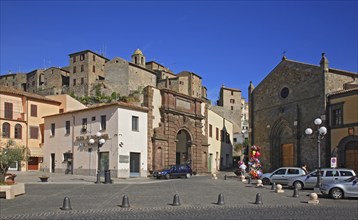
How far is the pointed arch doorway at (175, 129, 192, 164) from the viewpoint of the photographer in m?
47.3

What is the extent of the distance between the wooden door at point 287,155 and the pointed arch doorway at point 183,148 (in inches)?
418

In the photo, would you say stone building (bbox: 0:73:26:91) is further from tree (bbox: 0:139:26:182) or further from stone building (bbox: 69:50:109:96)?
tree (bbox: 0:139:26:182)

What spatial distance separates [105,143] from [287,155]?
19275 mm

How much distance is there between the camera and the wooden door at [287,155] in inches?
1663

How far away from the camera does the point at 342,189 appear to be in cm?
2016

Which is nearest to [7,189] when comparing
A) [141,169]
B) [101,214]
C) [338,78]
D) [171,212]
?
[101,214]

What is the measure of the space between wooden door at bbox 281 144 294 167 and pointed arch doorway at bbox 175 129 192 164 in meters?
10.6

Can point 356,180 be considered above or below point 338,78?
below

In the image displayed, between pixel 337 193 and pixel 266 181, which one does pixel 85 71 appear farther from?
pixel 337 193

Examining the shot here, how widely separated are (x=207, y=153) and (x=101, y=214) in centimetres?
3734

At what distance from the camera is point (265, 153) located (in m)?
45.5

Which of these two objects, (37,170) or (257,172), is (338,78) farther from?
(37,170)

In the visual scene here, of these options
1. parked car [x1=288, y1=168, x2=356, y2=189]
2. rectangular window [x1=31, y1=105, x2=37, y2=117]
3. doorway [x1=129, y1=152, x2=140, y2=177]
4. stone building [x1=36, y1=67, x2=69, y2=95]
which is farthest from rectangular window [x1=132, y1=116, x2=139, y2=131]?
stone building [x1=36, y1=67, x2=69, y2=95]

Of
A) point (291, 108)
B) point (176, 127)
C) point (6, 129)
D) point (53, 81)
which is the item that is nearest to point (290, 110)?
point (291, 108)
